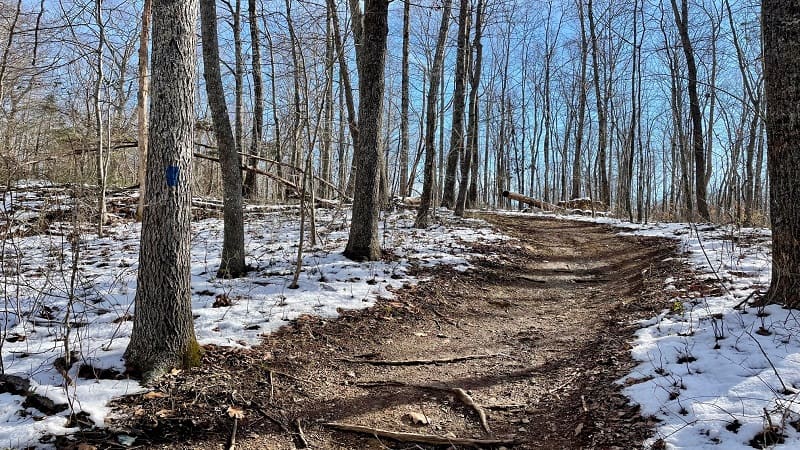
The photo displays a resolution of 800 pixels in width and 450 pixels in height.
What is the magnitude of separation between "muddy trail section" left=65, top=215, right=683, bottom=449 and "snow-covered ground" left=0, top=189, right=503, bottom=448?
0.90 feet

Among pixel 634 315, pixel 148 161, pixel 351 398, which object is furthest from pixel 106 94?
pixel 634 315

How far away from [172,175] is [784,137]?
528 centimetres

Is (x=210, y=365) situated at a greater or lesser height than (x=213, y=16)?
lesser

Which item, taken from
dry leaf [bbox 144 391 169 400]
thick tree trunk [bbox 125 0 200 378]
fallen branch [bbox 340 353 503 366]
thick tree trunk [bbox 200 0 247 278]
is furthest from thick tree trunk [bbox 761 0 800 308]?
thick tree trunk [bbox 200 0 247 278]

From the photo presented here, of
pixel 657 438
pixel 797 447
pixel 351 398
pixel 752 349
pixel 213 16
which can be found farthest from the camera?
pixel 213 16

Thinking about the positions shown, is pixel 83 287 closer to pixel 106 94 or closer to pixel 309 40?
pixel 309 40

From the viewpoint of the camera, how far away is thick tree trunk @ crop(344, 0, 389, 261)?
6504 mm

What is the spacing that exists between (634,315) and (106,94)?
11.2m

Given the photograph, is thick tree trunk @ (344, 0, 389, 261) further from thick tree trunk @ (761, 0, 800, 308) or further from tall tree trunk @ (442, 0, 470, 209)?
tall tree trunk @ (442, 0, 470, 209)

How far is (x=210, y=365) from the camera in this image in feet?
11.8

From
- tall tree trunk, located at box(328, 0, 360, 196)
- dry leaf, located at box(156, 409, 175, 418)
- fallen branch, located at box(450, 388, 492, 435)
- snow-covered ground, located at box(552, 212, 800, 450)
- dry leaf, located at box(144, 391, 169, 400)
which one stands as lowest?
fallen branch, located at box(450, 388, 492, 435)

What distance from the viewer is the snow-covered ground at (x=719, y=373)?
7.95 ft

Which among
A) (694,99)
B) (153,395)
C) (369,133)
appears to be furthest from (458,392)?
(694,99)

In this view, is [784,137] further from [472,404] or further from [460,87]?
[460,87]
